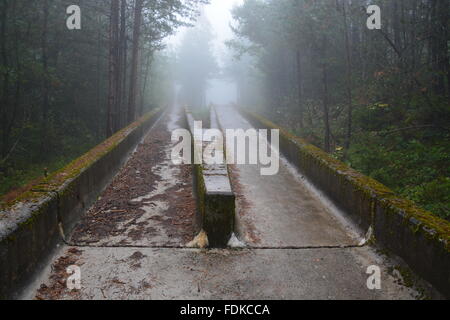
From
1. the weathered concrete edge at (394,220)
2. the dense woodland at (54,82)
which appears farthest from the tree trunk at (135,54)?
the weathered concrete edge at (394,220)


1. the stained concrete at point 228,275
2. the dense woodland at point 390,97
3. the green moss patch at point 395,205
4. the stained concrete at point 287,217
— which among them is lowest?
the stained concrete at point 228,275

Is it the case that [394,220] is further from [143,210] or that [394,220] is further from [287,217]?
[143,210]

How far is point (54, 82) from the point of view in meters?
14.1

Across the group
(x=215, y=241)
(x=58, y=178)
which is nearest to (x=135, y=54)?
(x=58, y=178)

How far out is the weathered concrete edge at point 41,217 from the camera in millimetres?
3580

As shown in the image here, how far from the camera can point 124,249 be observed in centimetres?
501

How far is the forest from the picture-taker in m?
9.47

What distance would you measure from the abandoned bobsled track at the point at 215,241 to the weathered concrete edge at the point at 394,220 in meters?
0.02

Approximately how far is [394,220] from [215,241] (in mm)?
2359

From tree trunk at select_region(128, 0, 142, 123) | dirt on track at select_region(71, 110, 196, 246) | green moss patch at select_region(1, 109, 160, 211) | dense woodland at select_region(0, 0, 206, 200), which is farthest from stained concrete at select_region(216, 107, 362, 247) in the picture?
tree trunk at select_region(128, 0, 142, 123)

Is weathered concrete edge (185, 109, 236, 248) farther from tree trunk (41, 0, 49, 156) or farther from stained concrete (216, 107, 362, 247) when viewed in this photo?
tree trunk (41, 0, 49, 156)

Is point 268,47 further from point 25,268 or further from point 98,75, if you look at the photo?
point 25,268

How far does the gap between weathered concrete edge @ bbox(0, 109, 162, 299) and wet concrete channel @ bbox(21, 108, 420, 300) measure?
0.68 feet

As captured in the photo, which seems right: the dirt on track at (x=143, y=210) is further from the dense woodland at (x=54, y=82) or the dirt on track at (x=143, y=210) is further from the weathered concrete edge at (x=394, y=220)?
the dense woodland at (x=54, y=82)
